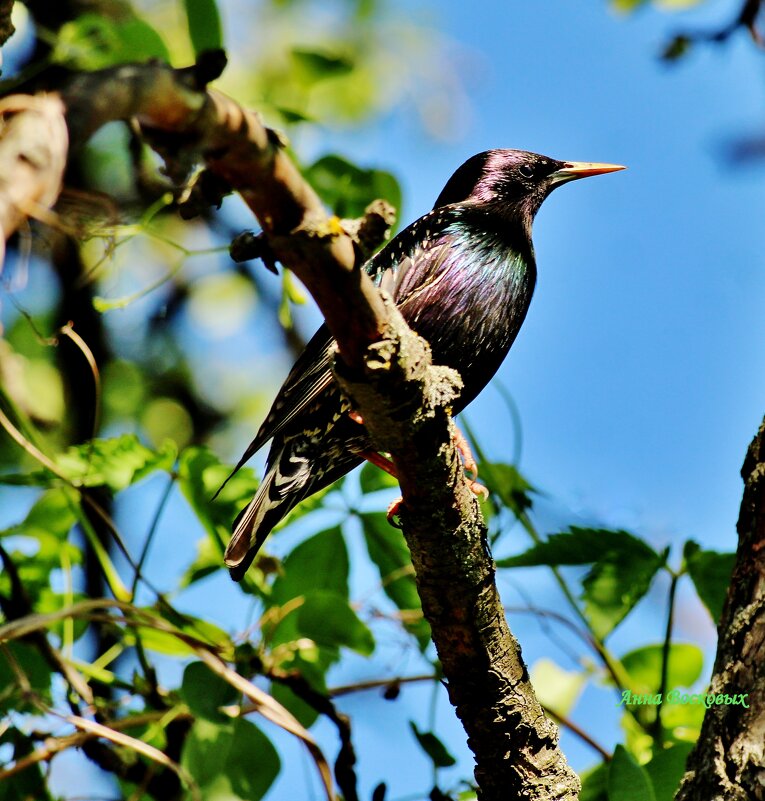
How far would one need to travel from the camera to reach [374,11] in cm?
716

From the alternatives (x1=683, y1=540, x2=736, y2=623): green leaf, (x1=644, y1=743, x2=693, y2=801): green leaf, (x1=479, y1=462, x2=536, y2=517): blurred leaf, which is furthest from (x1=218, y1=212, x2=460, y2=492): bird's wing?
(x1=644, y1=743, x2=693, y2=801): green leaf

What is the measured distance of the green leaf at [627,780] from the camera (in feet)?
8.79

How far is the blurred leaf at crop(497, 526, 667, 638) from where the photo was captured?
10.6ft

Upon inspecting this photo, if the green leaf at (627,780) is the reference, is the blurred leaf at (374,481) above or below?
above

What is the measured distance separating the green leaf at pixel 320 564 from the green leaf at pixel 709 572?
3.78 ft

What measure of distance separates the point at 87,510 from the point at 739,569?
2806 mm

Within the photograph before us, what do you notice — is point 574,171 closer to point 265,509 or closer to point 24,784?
point 265,509

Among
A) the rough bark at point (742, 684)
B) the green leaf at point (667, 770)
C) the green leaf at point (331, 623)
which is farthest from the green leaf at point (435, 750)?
→ the rough bark at point (742, 684)

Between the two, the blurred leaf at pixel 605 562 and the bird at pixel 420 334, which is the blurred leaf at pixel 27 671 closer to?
the bird at pixel 420 334

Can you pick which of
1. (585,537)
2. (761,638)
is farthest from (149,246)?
(761,638)

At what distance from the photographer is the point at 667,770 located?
2.83 meters

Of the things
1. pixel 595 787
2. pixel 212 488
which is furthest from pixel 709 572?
pixel 212 488

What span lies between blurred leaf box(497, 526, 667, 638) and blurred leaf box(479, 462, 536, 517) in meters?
0.36

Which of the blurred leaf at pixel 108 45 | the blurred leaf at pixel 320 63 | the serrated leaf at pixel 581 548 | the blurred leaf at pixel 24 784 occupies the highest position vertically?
the blurred leaf at pixel 320 63
